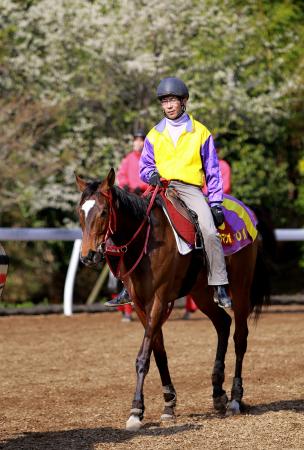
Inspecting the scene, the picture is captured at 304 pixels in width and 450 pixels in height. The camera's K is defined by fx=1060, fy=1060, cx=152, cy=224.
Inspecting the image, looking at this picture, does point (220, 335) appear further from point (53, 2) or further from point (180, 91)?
point (53, 2)

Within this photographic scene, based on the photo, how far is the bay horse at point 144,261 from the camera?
6.94 meters

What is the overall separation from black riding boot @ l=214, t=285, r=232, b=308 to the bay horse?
179mm

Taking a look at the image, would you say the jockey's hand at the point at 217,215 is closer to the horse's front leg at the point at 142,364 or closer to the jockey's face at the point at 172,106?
the jockey's face at the point at 172,106

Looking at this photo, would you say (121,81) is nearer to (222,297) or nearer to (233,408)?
(222,297)

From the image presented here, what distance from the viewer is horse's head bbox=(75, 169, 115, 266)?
268 inches

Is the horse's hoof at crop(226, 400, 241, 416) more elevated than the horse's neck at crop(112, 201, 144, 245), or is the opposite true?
the horse's neck at crop(112, 201, 144, 245)

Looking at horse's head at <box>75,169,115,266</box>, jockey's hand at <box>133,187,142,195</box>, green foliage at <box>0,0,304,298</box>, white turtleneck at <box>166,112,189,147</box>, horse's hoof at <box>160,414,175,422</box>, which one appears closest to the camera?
horse's head at <box>75,169,115,266</box>

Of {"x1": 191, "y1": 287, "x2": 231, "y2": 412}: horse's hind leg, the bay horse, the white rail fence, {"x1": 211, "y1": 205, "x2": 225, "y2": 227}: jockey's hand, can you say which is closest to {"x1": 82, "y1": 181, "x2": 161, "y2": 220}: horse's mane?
the bay horse

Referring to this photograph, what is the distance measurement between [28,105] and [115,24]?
2980 millimetres

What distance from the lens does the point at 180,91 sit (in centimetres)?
767

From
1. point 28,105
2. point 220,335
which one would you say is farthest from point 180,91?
point 28,105

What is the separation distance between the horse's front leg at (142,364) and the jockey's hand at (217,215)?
85 cm

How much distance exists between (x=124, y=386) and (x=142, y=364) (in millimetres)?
2255

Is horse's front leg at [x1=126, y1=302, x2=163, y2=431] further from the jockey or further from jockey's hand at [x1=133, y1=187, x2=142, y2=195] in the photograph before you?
jockey's hand at [x1=133, y1=187, x2=142, y2=195]
